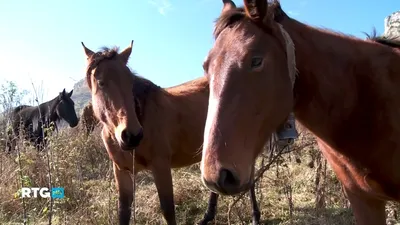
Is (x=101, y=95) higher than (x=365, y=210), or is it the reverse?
(x=101, y=95)

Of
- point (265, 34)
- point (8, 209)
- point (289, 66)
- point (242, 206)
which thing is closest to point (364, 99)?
point (289, 66)

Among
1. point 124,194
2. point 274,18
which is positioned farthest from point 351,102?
point 124,194

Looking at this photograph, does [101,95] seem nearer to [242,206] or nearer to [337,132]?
[242,206]

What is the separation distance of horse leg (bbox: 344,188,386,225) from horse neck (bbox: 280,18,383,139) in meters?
0.70

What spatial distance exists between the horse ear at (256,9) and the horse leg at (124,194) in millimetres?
3786

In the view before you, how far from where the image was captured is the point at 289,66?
1.88m

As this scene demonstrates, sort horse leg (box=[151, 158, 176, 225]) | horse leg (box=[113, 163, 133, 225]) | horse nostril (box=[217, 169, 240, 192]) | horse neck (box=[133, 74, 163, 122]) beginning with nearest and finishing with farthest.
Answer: horse nostril (box=[217, 169, 240, 192]), horse leg (box=[151, 158, 176, 225]), horse leg (box=[113, 163, 133, 225]), horse neck (box=[133, 74, 163, 122])

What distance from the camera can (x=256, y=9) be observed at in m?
1.91

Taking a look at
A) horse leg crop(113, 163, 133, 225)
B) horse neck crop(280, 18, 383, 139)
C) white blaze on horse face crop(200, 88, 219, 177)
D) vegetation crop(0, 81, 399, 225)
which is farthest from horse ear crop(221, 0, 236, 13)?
horse leg crop(113, 163, 133, 225)

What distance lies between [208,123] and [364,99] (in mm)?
988

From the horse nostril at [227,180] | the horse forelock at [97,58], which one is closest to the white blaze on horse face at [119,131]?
the horse forelock at [97,58]

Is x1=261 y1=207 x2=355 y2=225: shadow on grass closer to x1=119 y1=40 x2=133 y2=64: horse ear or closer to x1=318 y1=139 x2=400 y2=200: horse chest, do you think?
x1=318 y1=139 x2=400 y2=200: horse chest

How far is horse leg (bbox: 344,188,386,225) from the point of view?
2.53m

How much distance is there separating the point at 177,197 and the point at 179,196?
5 centimetres
